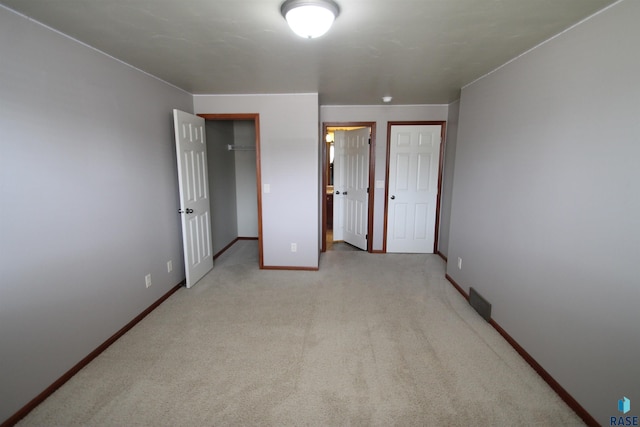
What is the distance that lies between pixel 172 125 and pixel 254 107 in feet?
3.22

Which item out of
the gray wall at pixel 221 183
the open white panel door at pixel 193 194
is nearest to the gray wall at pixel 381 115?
the gray wall at pixel 221 183

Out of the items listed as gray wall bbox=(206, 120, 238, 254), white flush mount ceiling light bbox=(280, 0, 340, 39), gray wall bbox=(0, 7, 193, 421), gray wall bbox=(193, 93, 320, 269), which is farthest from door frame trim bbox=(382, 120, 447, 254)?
gray wall bbox=(0, 7, 193, 421)

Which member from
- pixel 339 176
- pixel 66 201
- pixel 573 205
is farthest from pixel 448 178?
pixel 66 201

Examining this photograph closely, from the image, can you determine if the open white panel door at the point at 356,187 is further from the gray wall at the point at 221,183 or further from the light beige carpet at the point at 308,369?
the gray wall at the point at 221,183

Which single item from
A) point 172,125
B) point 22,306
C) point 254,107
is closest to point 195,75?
point 172,125

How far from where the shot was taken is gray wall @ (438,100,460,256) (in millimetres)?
4062

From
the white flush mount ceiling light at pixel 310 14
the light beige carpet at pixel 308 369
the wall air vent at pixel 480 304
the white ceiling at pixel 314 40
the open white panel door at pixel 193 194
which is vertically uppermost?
the white ceiling at pixel 314 40

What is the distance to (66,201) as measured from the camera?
6.19 feet

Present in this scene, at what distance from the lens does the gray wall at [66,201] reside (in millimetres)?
1574

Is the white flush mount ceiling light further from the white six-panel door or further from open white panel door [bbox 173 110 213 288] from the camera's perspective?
the white six-panel door

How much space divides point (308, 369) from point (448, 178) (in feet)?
11.2

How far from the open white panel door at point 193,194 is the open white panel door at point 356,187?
2.33 metres

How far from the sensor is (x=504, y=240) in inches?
93.7

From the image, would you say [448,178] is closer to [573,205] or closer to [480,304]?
[480,304]
